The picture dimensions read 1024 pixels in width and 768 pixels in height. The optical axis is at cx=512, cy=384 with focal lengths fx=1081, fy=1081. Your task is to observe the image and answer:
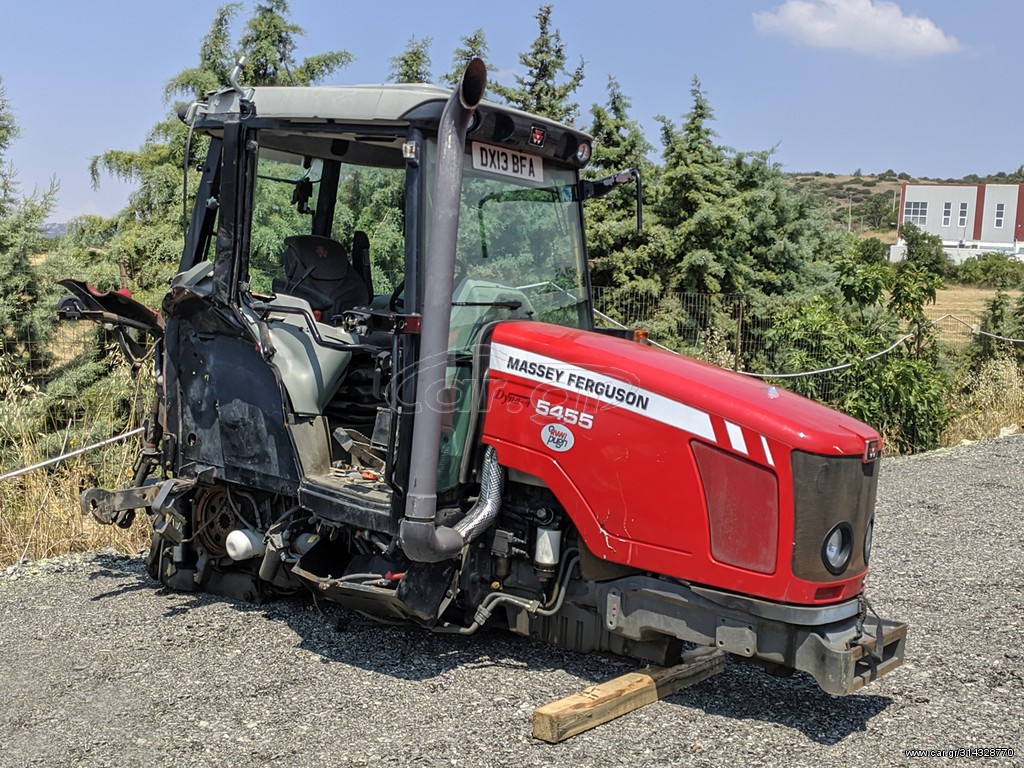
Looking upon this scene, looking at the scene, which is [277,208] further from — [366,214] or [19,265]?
[19,265]

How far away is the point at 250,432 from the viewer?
18.4ft

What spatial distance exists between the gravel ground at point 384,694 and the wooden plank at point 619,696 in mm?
54

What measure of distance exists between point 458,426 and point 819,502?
1.61 metres

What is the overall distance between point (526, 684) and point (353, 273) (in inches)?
103

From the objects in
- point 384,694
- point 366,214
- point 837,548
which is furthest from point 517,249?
point 384,694

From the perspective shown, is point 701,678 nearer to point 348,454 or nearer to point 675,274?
point 348,454

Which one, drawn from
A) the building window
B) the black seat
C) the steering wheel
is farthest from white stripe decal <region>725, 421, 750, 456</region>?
the building window

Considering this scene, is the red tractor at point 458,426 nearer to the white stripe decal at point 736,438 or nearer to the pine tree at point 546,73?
the white stripe decal at point 736,438

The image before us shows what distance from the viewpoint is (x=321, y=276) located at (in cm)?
614

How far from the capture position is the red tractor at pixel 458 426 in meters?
4.41

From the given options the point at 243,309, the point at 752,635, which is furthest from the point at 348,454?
the point at 752,635

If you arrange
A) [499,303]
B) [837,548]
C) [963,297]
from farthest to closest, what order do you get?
1. [963,297]
2. [499,303]
3. [837,548]

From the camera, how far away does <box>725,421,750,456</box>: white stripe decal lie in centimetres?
433

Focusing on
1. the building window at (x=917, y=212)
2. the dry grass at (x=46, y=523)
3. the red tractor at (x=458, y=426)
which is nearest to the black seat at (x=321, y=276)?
the red tractor at (x=458, y=426)
